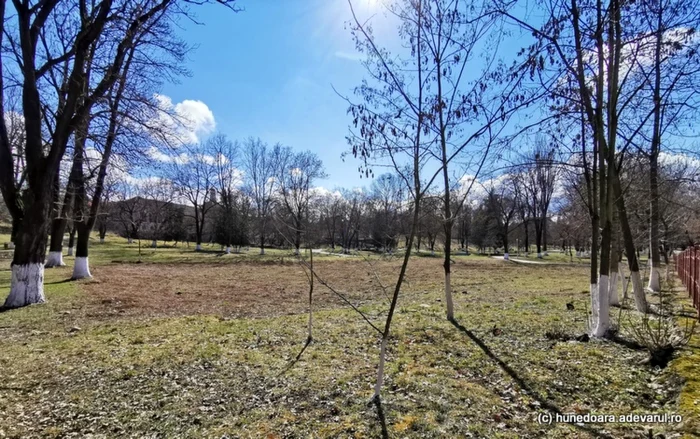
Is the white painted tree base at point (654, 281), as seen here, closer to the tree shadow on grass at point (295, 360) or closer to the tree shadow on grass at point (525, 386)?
the tree shadow on grass at point (525, 386)

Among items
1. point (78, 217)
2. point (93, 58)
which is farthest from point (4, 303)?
point (93, 58)

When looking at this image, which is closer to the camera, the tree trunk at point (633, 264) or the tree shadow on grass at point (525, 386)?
the tree shadow on grass at point (525, 386)

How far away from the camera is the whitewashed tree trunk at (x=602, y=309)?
17.3ft

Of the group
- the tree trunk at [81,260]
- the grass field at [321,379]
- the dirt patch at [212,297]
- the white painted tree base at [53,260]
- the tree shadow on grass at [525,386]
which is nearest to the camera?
the tree shadow on grass at [525,386]

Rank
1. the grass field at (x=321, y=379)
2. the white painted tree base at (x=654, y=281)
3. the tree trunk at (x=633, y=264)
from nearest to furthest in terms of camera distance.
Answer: the grass field at (x=321, y=379) → the tree trunk at (x=633, y=264) → the white painted tree base at (x=654, y=281)

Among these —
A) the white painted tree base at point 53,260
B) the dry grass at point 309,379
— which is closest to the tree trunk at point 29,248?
the dry grass at point 309,379

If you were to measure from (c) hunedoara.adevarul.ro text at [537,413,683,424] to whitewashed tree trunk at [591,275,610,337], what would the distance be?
246 centimetres

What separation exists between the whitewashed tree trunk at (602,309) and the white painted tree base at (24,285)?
37.8ft

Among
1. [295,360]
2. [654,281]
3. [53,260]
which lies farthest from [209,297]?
[654,281]

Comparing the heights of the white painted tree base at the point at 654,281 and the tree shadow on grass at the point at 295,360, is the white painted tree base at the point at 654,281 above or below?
above

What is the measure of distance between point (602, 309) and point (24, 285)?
11754 mm

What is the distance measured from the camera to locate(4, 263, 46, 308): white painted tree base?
8008mm

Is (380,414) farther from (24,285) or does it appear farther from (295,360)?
(24,285)

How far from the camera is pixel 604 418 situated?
3129mm
